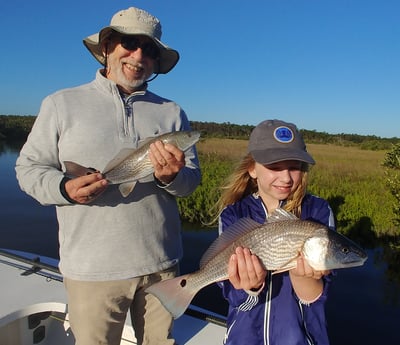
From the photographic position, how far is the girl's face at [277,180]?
2.55m

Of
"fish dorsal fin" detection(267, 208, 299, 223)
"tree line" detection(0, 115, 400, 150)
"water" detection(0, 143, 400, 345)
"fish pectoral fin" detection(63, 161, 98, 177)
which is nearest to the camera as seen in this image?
"fish dorsal fin" detection(267, 208, 299, 223)

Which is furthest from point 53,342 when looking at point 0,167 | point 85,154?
point 0,167

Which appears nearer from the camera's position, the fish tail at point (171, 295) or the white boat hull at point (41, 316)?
the fish tail at point (171, 295)

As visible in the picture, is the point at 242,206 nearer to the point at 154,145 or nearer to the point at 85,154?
the point at 154,145

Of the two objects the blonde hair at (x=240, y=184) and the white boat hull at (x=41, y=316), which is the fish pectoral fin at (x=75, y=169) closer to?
the blonde hair at (x=240, y=184)

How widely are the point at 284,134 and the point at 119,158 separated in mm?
1177

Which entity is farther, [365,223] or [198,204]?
[198,204]

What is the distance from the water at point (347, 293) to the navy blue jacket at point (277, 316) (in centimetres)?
679

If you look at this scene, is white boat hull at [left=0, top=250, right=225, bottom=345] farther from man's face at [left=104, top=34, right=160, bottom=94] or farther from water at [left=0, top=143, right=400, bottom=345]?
Answer: water at [left=0, top=143, right=400, bottom=345]

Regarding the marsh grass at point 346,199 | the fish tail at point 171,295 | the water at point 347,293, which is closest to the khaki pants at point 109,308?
the fish tail at point 171,295

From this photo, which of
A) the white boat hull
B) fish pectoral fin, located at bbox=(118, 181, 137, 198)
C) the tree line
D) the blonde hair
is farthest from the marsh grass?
the tree line

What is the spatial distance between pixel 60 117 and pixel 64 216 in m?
0.69

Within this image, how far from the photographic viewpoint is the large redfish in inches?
81.5

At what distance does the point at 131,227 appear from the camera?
2.60m
